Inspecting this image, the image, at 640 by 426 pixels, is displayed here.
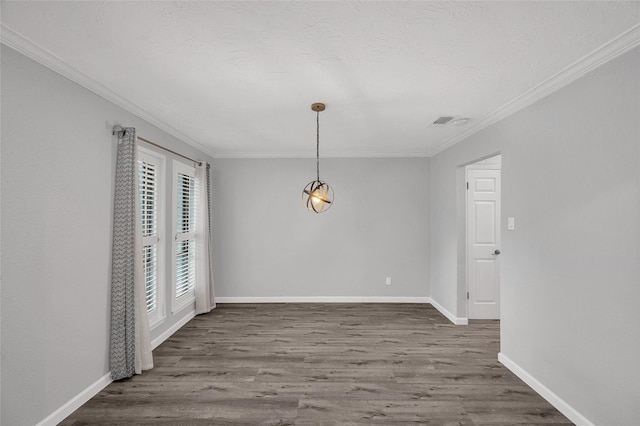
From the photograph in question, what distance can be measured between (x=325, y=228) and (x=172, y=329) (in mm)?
2755

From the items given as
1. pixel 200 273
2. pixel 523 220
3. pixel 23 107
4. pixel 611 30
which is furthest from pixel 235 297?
pixel 611 30

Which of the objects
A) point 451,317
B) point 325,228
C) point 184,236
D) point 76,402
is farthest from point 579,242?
point 184,236

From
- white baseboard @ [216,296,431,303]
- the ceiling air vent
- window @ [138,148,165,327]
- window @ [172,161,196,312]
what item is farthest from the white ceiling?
white baseboard @ [216,296,431,303]

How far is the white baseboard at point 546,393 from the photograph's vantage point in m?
2.23

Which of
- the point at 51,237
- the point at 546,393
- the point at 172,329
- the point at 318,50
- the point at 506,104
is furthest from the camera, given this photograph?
the point at 172,329

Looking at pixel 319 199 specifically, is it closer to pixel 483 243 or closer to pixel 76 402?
pixel 76 402

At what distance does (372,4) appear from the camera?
153 cm

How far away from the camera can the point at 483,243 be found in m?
4.46

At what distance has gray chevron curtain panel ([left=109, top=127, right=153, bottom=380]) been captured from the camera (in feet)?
8.99

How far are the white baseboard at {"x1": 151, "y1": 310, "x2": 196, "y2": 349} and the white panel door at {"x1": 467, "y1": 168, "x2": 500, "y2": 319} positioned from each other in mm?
4111

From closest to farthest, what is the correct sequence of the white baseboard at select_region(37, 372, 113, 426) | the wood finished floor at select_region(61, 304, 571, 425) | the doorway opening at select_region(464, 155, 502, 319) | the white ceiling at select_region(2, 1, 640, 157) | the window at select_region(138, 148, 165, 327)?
1. the white ceiling at select_region(2, 1, 640, 157)
2. the white baseboard at select_region(37, 372, 113, 426)
3. the wood finished floor at select_region(61, 304, 571, 425)
4. the window at select_region(138, 148, 165, 327)
5. the doorway opening at select_region(464, 155, 502, 319)

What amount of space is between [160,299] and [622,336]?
4.30 meters

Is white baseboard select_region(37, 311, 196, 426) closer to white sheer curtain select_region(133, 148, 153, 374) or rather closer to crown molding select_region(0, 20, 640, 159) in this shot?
white sheer curtain select_region(133, 148, 153, 374)

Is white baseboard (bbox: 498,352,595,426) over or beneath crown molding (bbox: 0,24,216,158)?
beneath
